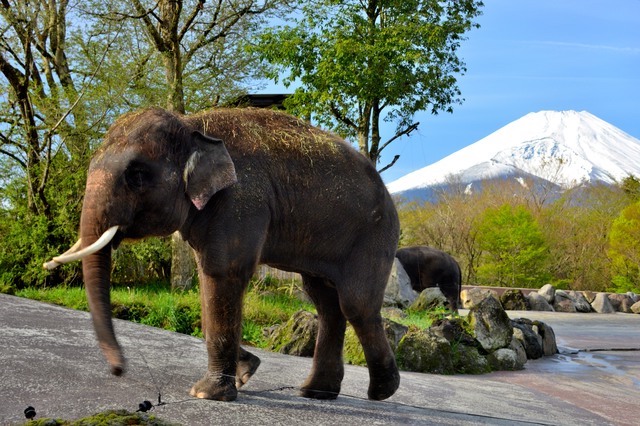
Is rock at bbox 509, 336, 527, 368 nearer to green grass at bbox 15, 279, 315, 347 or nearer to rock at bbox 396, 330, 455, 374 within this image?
rock at bbox 396, 330, 455, 374

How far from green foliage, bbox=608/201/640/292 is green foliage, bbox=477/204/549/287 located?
3219mm

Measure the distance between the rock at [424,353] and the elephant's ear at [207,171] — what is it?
4.89m

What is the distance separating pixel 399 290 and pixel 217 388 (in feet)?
37.2

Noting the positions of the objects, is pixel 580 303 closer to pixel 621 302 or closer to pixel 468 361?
pixel 621 302

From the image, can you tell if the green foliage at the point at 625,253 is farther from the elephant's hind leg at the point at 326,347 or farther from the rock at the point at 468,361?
the elephant's hind leg at the point at 326,347

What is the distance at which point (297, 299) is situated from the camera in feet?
45.2

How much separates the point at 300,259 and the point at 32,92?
1251 cm

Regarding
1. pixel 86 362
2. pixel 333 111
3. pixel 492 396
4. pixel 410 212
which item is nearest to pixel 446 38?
pixel 333 111

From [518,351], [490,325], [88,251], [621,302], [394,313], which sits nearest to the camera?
[88,251]

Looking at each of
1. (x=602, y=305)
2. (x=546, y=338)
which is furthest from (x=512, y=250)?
(x=546, y=338)

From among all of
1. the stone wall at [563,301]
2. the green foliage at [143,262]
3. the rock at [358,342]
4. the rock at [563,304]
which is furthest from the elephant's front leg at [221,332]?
the rock at [563,304]

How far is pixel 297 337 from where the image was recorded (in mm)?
8312

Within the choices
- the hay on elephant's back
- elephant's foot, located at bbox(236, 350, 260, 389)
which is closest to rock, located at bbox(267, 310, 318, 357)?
elephant's foot, located at bbox(236, 350, 260, 389)

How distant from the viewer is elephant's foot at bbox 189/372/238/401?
166 inches
